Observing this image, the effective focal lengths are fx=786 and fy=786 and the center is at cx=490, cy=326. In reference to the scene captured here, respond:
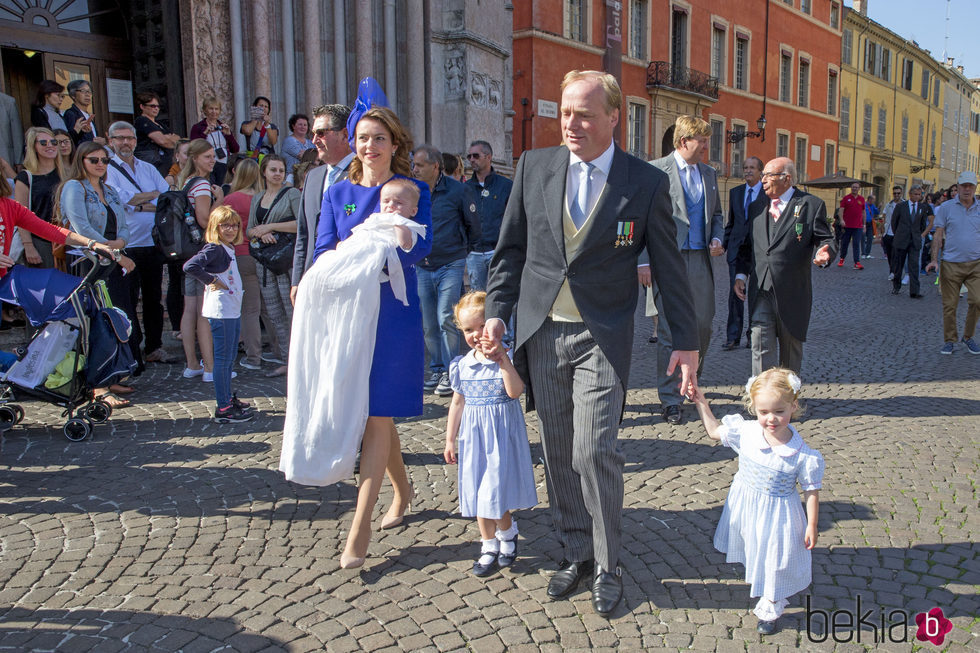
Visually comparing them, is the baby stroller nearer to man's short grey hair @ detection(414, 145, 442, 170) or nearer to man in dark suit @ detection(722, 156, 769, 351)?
man's short grey hair @ detection(414, 145, 442, 170)

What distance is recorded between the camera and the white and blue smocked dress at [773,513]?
2.96 m

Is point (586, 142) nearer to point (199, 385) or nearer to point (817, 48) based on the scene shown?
point (199, 385)

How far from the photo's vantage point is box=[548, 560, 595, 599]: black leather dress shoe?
10.6 ft

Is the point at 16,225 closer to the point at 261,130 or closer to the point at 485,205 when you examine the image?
the point at 485,205

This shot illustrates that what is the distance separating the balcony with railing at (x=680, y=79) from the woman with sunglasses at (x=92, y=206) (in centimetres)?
2442

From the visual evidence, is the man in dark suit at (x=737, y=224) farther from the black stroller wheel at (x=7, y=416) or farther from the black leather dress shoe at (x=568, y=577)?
the black stroller wheel at (x=7, y=416)

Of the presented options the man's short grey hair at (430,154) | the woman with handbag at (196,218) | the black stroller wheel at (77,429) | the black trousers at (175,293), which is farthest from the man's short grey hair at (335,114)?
the black trousers at (175,293)

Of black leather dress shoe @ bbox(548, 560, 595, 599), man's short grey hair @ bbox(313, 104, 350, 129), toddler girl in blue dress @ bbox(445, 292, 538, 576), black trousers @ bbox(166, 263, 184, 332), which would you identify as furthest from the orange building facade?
black leather dress shoe @ bbox(548, 560, 595, 599)

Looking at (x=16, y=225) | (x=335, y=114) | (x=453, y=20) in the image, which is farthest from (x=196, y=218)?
(x=453, y=20)

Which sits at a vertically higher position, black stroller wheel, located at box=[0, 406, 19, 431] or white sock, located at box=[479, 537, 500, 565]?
black stroller wheel, located at box=[0, 406, 19, 431]


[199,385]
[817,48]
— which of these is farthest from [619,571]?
[817,48]

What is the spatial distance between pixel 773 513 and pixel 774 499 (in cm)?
5

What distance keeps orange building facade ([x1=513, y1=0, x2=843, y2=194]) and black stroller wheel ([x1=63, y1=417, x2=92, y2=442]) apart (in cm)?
1790

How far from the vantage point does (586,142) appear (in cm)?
302
